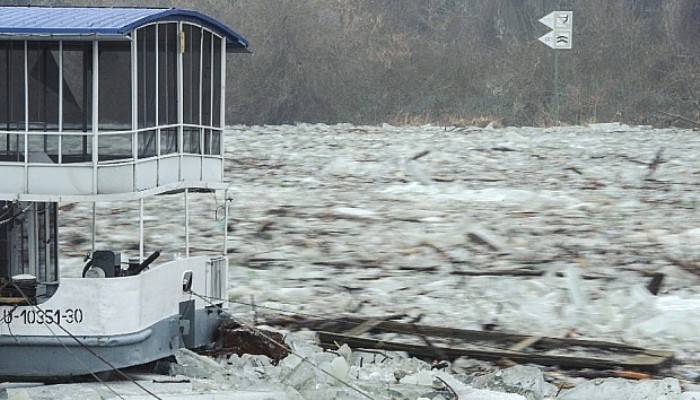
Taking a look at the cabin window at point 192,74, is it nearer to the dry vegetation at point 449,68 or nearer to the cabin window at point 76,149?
the cabin window at point 76,149

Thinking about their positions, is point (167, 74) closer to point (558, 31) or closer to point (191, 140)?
point (191, 140)

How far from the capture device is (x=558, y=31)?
3738 cm

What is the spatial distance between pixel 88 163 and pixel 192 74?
1732 mm

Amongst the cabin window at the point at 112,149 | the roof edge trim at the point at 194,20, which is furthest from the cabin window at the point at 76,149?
the roof edge trim at the point at 194,20

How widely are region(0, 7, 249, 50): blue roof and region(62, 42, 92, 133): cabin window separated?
218mm

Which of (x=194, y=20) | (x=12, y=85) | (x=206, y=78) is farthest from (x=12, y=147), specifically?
(x=206, y=78)

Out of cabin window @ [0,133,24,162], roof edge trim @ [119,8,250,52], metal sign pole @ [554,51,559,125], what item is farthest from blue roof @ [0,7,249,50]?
metal sign pole @ [554,51,559,125]

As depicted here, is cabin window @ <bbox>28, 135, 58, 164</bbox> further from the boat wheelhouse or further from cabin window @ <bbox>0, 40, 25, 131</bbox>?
cabin window @ <bbox>0, 40, 25, 131</bbox>

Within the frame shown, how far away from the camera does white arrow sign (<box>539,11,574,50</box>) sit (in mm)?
37375

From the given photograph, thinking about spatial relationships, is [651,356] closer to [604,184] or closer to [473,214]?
[473,214]

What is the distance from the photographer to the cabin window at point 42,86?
1090 cm

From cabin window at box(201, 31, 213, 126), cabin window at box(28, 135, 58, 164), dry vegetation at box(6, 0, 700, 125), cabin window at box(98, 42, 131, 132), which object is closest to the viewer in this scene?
cabin window at box(28, 135, 58, 164)

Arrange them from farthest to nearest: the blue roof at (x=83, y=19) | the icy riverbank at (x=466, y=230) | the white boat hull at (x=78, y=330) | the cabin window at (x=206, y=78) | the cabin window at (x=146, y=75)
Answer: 1. the icy riverbank at (x=466, y=230)
2. the cabin window at (x=206, y=78)
3. the cabin window at (x=146, y=75)
4. the blue roof at (x=83, y=19)
5. the white boat hull at (x=78, y=330)

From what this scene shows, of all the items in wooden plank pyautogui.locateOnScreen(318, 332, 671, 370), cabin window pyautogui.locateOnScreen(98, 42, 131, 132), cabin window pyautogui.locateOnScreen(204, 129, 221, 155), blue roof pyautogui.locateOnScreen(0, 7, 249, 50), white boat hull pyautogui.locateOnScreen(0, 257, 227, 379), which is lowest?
wooden plank pyautogui.locateOnScreen(318, 332, 671, 370)
